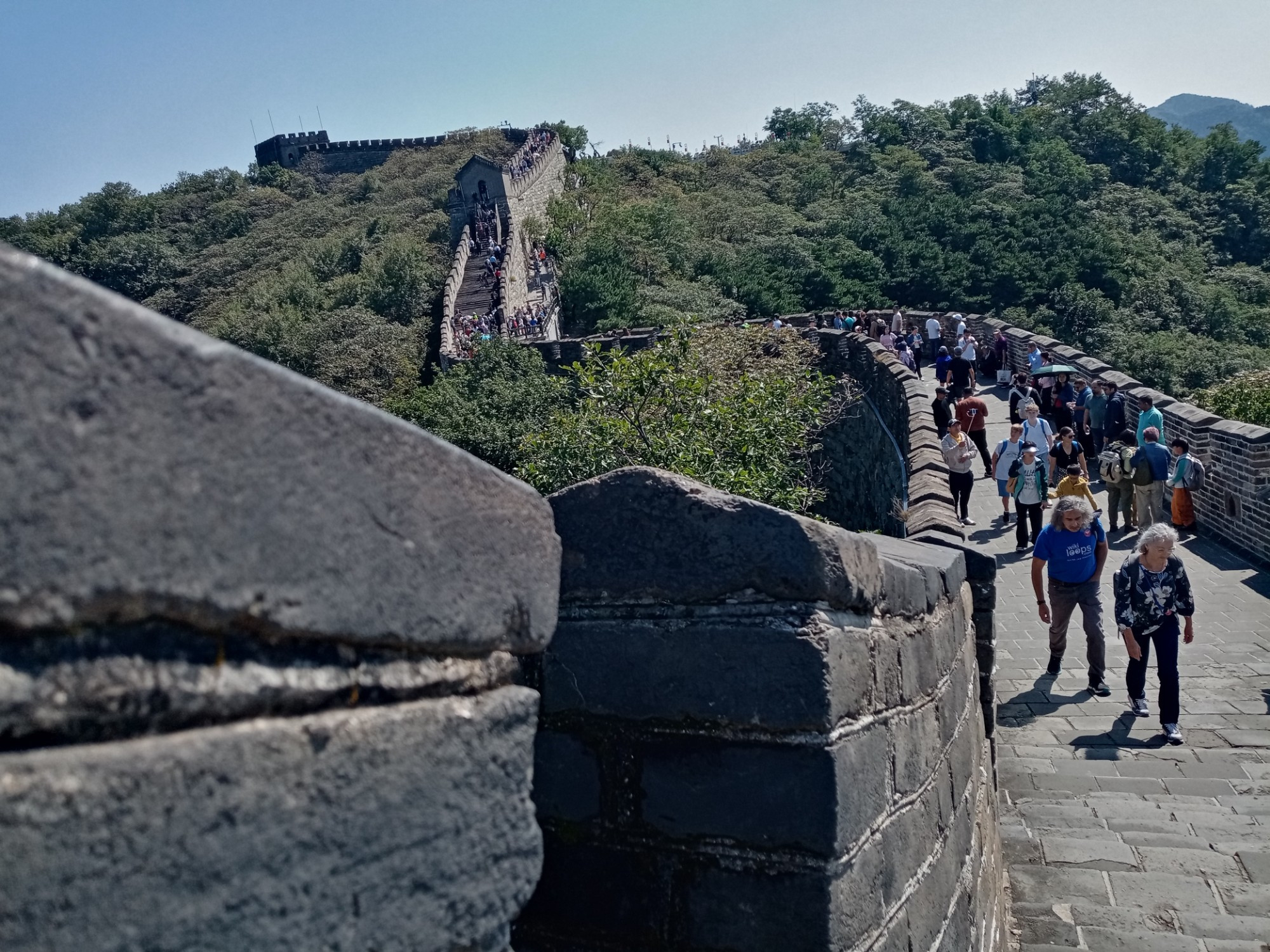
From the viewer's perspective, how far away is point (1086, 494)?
30.7ft

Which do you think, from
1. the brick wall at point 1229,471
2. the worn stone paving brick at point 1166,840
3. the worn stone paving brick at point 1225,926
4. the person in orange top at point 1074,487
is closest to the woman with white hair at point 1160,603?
the worn stone paving brick at point 1166,840

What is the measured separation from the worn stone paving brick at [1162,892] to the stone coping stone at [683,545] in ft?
10.3

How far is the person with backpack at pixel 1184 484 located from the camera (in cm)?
1125

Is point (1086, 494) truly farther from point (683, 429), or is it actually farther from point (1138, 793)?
point (1138, 793)

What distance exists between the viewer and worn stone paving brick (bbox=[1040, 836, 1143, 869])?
4.87 meters

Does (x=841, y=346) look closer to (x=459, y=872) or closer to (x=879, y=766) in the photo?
(x=879, y=766)

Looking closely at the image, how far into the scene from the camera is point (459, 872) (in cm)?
122

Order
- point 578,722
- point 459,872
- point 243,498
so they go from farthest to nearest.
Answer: point 578,722
point 459,872
point 243,498

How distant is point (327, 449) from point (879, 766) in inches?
63.7

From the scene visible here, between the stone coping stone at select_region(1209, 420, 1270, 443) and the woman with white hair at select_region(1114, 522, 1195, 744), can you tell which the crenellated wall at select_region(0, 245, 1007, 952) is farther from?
the stone coping stone at select_region(1209, 420, 1270, 443)

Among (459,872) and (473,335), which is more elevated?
(473,335)

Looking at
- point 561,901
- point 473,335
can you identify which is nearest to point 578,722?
point 561,901

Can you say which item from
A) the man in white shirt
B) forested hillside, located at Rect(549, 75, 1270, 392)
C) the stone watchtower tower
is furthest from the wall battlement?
the man in white shirt

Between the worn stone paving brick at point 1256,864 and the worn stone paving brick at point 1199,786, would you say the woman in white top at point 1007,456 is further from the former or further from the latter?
the worn stone paving brick at point 1256,864
